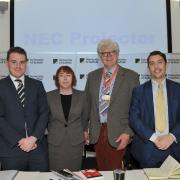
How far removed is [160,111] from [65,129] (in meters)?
0.89

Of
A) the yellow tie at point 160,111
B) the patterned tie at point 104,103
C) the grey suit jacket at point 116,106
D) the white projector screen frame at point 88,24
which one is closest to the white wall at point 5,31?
the white projector screen frame at point 88,24

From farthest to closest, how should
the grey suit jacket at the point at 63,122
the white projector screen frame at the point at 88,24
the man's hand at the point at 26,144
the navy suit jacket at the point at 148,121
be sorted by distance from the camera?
the white projector screen frame at the point at 88,24
the grey suit jacket at the point at 63,122
the navy suit jacket at the point at 148,121
the man's hand at the point at 26,144

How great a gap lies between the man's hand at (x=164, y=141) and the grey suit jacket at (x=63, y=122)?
2.41 feet

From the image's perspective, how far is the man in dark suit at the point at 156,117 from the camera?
273 centimetres

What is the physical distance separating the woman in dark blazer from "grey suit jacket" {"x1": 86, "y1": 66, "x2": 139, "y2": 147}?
20cm

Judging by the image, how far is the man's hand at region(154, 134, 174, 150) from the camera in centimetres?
266

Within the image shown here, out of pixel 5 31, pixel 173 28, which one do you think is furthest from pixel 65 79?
pixel 173 28

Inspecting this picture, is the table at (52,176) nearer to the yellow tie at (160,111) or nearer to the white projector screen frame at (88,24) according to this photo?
the yellow tie at (160,111)

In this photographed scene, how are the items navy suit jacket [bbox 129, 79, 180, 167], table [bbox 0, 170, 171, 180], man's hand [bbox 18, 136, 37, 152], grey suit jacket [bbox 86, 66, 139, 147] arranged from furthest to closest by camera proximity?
grey suit jacket [bbox 86, 66, 139, 147]
navy suit jacket [bbox 129, 79, 180, 167]
man's hand [bbox 18, 136, 37, 152]
table [bbox 0, 170, 171, 180]

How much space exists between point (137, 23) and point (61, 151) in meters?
2.18

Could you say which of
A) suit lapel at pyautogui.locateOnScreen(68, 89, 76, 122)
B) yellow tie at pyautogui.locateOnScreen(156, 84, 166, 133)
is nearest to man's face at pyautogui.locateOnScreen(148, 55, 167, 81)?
yellow tie at pyautogui.locateOnScreen(156, 84, 166, 133)

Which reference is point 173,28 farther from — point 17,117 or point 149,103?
point 17,117

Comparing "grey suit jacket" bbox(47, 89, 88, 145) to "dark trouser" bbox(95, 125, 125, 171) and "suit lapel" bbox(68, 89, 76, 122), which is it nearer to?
"suit lapel" bbox(68, 89, 76, 122)

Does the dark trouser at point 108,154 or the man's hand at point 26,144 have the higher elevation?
the man's hand at point 26,144
